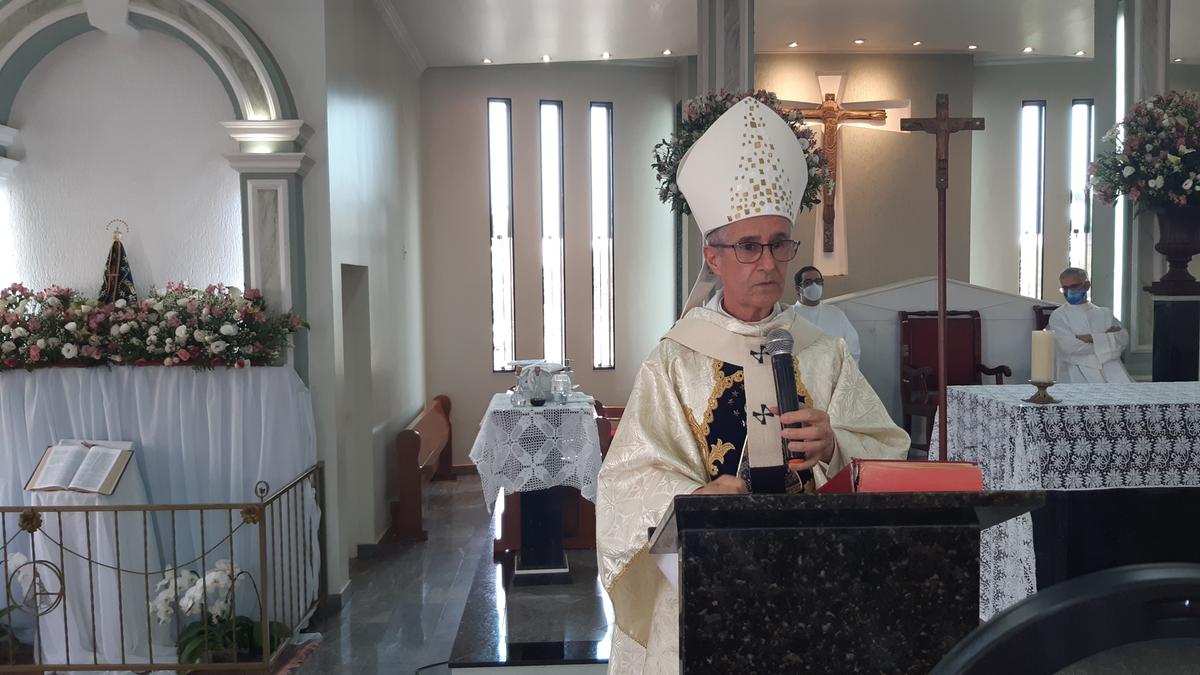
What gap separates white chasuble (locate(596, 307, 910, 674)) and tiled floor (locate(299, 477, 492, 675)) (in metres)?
2.88

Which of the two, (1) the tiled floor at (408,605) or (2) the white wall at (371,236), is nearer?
(1) the tiled floor at (408,605)

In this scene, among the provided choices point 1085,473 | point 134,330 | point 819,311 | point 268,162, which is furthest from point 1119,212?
point 134,330

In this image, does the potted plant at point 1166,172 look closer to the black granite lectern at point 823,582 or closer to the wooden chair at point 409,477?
the black granite lectern at point 823,582

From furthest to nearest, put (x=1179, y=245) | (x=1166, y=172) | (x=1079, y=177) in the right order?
1. (x=1079, y=177)
2. (x=1179, y=245)
3. (x=1166, y=172)

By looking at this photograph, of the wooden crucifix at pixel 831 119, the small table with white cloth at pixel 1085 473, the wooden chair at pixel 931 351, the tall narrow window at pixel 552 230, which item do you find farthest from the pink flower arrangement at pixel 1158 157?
the tall narrow window at pixel 552 230

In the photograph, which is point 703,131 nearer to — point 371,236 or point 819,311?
point 819,311

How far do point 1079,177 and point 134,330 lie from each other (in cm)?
891

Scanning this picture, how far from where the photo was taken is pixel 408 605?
545 cm

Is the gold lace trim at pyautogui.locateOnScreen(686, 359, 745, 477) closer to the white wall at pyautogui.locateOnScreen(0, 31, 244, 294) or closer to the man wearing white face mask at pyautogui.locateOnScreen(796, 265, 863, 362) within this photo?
the white wall at pyautogui.locateOnScreen(0, 31, 244, 294)

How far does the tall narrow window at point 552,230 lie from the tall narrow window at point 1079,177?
5.44 m

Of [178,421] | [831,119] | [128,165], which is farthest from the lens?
[831,119]

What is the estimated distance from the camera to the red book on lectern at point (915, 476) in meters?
1.10

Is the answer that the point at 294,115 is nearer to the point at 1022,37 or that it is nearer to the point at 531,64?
the point at 531,64

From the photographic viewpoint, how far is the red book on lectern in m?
1.10
